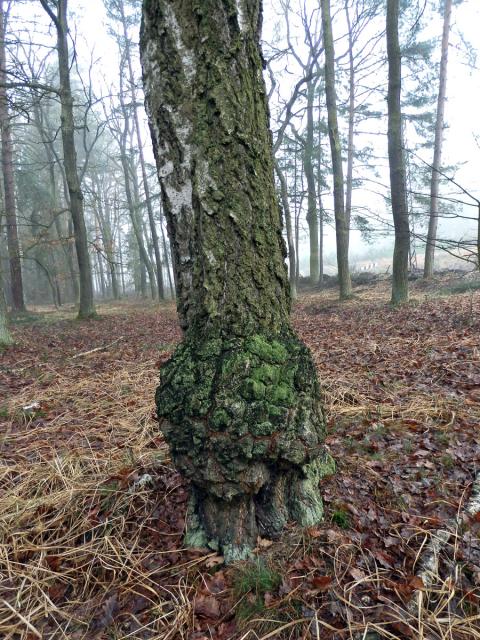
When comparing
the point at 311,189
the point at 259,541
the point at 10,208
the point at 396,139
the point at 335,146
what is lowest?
the point at 259,541

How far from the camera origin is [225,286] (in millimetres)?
1551

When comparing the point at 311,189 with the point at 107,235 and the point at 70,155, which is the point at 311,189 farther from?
the point at 107,235

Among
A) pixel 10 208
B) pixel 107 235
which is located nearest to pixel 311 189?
pixel 10 208

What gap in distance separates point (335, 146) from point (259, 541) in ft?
36.6

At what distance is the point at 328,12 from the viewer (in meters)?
10.0

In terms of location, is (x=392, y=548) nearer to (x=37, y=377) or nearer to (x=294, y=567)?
(x=294, y=567)

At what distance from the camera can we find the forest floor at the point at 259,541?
50.4 inches

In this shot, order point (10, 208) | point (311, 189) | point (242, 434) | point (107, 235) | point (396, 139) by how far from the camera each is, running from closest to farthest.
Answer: point (242, 434) → point (396, 139) → point (10, 208) → point (311, 189) → point (107, 235)

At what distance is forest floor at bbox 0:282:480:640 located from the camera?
4.20ft

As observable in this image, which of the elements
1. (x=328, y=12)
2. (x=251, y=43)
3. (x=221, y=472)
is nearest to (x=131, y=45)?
(x=328, y=12)

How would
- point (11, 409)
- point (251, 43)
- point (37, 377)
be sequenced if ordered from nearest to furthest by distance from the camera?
point (251, 43)
point (11, 409)
point (37, 377)

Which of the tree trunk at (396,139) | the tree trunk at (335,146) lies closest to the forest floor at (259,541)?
the tree trunk at (396,139)

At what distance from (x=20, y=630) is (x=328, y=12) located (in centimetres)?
1336

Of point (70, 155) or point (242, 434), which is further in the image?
point (70, 155)
